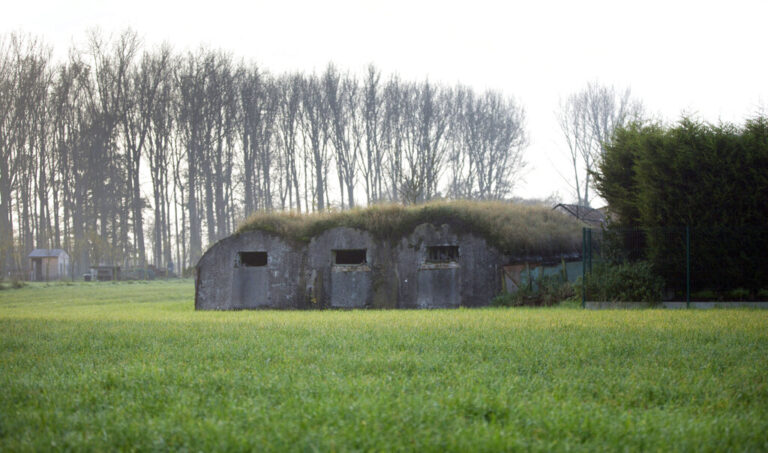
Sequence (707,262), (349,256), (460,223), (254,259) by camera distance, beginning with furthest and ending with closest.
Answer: (254,259) < (349,256) < (460,223) < (707,262)

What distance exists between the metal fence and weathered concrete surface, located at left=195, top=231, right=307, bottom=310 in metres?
9.00

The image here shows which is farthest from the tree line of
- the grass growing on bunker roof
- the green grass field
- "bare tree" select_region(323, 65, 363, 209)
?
the green grass field

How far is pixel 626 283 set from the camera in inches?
588

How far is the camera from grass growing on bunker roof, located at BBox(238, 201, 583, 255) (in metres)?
18.3

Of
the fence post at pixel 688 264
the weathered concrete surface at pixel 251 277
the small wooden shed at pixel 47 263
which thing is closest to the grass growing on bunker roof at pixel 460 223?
the weathered concrete surface at pixel 251 277

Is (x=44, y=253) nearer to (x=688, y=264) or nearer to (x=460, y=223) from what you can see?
(x=460, y=223)

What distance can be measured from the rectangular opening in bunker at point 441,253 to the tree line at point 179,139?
26588 mm

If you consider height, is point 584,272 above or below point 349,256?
below

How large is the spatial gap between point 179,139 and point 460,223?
35992 millimetres

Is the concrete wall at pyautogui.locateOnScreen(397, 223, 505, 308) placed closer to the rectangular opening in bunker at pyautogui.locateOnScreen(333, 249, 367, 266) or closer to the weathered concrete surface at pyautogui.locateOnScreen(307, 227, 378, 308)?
the weathered concrete surface at pyautogui.locateOnScreen(307, 227, 378, 308)

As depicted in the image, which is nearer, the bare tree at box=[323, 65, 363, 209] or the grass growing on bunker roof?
the grass growing on bunker roof

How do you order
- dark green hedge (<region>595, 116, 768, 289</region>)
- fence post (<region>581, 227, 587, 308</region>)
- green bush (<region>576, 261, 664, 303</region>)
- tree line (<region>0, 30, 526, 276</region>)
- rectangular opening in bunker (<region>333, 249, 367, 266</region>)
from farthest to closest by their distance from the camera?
1. tree line (<region>0, 30, 526, 276</region>)
2. rectangular opening in bunker (<region>333, 249, 367, 266</region>)
3. fence post (<region>581, 227, 587, 308</region>)
4. green bush (<region>576, 261, 664, 303</region>)
5. dark green hedge (<region>595, 116, 768, 289</region>)

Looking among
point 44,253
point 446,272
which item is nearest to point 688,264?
point 446,272

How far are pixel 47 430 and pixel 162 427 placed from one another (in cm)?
80
